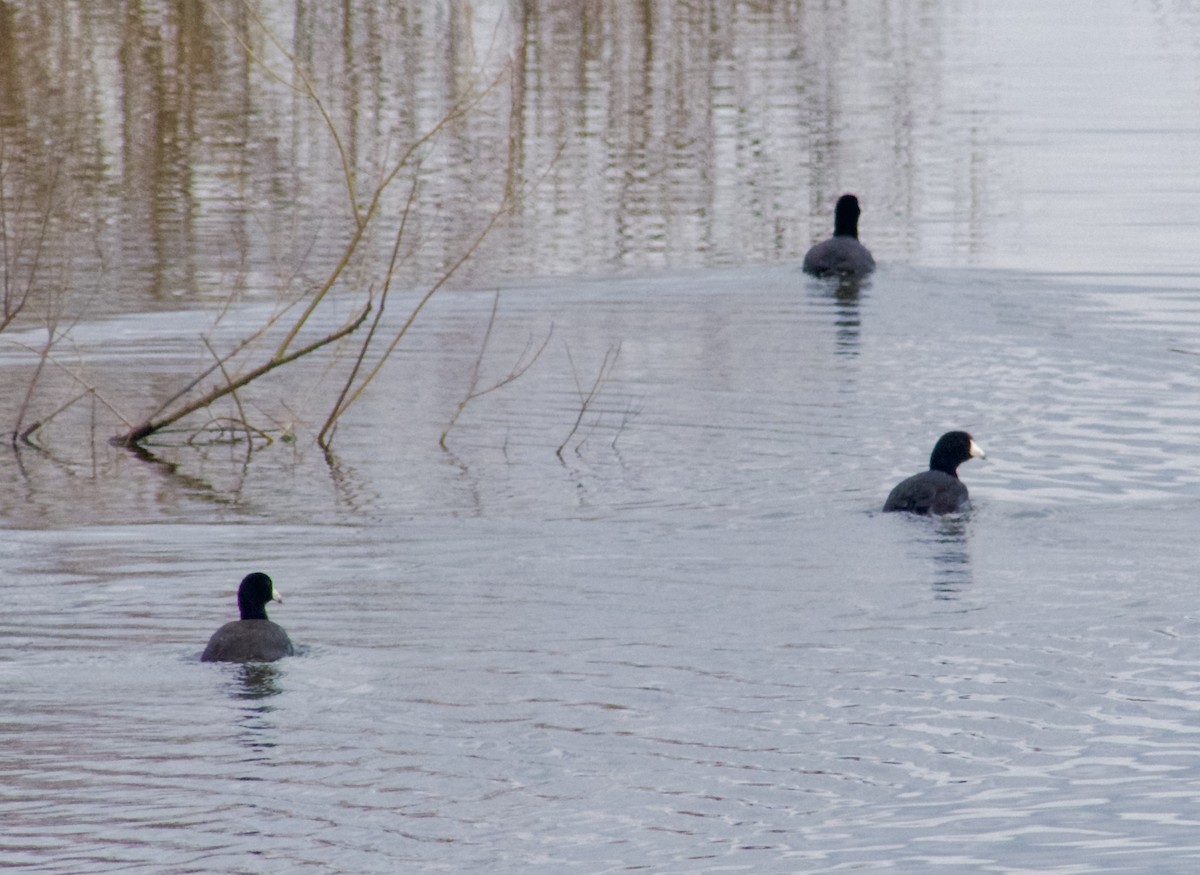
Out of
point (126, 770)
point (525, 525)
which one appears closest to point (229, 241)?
point (525, 525)

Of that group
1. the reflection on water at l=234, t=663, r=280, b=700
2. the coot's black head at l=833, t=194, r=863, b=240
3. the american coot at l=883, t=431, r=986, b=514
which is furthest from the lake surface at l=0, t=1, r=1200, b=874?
the coot's black head at l=833, t=194, r=863, b=240

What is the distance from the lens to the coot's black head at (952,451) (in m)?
13.5

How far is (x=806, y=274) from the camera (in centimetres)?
2152

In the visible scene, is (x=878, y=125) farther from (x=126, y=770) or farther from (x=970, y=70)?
(x=126, y=770)

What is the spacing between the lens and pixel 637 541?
12.7 metres

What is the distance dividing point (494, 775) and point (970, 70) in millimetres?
29170

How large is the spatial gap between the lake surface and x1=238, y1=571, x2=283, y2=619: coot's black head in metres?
0.36

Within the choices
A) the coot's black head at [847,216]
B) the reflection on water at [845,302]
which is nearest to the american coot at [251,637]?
the reflection on water at [845,302]

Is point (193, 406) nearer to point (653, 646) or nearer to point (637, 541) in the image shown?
point (637, 541)

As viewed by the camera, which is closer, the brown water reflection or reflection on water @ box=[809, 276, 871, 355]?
reflection on water @ box=[809, 276, 871, 355]

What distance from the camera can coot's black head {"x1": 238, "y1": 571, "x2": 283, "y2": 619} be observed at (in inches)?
417

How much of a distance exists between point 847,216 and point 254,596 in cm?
1242

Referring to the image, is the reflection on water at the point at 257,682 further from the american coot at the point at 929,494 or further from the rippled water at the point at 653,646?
the american coot at the point at 929,494

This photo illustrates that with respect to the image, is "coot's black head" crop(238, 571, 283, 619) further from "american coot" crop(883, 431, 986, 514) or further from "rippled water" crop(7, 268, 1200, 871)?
"american coot" crop(883, 431, 986, 514)
